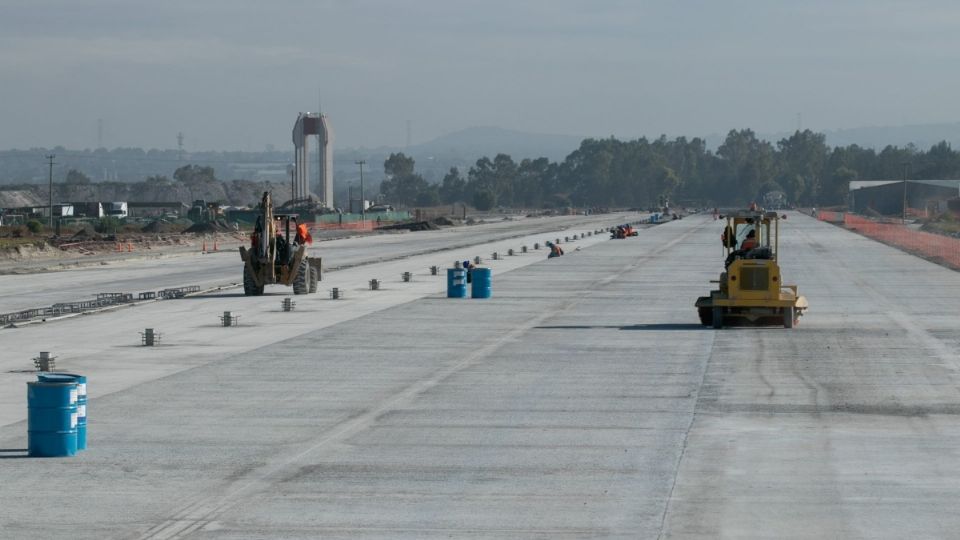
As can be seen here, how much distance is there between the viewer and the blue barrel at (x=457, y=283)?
1613 inches

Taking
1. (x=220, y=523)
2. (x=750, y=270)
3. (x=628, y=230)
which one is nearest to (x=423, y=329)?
(x=750, y=270)

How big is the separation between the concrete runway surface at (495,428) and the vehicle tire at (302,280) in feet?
22.7

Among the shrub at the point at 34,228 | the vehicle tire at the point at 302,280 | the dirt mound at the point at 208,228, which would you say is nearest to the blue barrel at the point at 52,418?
the vehicle tire at the point at 302,280

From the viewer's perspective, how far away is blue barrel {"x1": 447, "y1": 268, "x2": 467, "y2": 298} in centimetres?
4097

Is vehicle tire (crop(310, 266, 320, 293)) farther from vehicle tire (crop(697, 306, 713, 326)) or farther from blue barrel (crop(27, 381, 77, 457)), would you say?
blue barrel (crop(27, 381, 77, 457))

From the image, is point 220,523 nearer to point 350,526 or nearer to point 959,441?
point 350,526

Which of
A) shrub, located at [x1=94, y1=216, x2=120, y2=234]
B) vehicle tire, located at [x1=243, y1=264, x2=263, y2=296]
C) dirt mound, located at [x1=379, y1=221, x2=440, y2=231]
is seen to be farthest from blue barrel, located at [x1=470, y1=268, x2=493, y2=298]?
dirt mound, located at [x1=379, y1=221, x2=440, y2=231]

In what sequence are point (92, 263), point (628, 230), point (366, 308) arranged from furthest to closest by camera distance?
1. point (628, 230)
2. point (92, 263)
3. point (366, 308)

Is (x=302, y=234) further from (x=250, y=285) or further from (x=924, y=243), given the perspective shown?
(x=924, y=243)

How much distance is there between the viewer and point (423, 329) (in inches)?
1240

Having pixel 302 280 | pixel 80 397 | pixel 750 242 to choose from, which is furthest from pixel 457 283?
pixel 80 397

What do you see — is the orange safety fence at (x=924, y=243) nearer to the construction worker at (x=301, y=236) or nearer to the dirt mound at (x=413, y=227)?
the construction worker at (x=301, y=236)

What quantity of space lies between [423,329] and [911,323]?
10.2 metres

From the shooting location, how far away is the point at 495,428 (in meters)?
17.7
